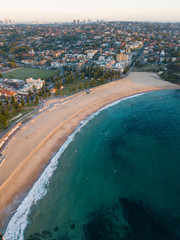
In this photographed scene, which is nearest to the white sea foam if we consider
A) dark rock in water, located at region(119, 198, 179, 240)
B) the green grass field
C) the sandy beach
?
the sandy beach

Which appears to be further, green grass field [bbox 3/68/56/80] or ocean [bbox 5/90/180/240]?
green grass field [bbox 3/68/56/80]

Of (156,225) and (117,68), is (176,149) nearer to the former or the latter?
(156,225)

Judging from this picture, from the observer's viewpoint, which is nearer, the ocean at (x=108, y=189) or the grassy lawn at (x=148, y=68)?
the ocean at (x=108, y=189)

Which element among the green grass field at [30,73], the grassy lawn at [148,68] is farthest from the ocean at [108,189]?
the green grass field at [30,73]

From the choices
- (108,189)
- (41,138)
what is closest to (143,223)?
(108,189)

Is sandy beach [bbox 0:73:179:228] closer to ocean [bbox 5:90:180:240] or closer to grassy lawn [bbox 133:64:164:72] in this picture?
ocean [bbox 5:90:180:240]

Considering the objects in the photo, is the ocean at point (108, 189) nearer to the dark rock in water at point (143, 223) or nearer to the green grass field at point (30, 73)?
the dark rock in water at point (143, 223)

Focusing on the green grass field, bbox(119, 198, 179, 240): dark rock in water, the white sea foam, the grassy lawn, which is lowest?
the white sea foam

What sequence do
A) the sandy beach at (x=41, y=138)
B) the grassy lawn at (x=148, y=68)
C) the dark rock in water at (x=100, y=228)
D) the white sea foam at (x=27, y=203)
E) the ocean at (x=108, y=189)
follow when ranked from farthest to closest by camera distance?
the grassy lawn at (x=148, y=68), the sandy beach at (x=41, y=138), the ocean at (x=108, y=189), the white sea foam at (x=27, y=203), the dark rock in water at (x=100, y=228)
